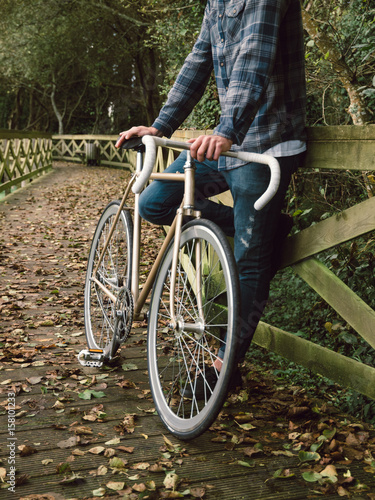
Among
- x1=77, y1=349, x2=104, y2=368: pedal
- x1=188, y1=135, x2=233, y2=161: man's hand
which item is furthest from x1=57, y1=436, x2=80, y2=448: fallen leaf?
x1=188, y1=135, x2=233, y2=161: man's hand

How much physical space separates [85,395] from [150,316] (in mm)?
579

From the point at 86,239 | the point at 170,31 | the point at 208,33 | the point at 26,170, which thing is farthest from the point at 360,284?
the point at 26,170

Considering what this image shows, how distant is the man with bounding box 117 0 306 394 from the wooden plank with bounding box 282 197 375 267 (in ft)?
0.35

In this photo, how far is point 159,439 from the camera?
2.45 meters

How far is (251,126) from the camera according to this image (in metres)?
2.52

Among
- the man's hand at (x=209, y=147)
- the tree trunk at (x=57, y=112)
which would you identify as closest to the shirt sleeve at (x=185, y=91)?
the man's hand at (x=209, y=147)

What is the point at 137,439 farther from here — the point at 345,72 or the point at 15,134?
the point at 15,134

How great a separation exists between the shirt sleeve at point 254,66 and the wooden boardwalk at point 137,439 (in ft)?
4.22

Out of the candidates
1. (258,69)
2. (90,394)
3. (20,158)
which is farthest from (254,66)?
(20,158)

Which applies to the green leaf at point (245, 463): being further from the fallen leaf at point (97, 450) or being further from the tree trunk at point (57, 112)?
the tree trunk at point (57, 112)

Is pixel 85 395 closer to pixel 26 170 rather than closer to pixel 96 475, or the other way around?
pixel 96 475

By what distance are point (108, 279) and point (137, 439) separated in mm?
1068

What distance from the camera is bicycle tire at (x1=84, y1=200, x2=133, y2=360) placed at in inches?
122

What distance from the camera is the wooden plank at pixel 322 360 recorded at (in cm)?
249
